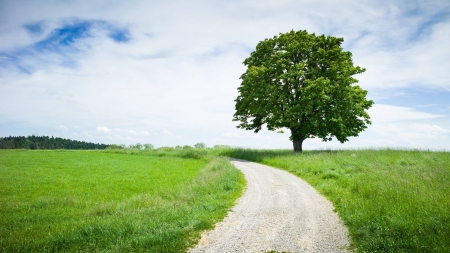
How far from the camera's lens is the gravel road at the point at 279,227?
7.80 metres

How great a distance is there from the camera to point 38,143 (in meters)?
128

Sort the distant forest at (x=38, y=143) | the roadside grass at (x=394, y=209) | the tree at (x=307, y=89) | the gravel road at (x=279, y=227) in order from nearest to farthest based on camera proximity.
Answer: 1. the roadside grass at (x=394, y=209)
2. the gravel road at (x=279, y=227)
3. the tree at (x=307, y=89)
4. the distant forest at (x=38, y=143)

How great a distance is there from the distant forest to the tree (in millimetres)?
99429

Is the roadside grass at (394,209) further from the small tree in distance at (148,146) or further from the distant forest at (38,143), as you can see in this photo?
the distant forest at (38,143)

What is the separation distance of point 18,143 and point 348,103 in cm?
14664

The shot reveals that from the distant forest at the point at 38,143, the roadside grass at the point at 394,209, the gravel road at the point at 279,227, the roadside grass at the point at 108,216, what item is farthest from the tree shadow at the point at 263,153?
the distant forest at the point at 38,143

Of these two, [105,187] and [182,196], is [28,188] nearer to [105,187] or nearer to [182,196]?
[105,187]

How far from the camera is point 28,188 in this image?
18.6 metres

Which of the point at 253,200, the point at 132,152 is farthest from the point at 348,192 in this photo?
the point at 132,152

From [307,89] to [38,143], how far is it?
14612cm

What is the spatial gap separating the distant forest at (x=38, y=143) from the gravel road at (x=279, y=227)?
114694 mm

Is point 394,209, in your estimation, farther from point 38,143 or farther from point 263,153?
point 38,143

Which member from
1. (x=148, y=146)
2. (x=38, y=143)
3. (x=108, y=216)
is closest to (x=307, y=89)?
(x=108, y=216)

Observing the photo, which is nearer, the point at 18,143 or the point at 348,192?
the point at 348,192
